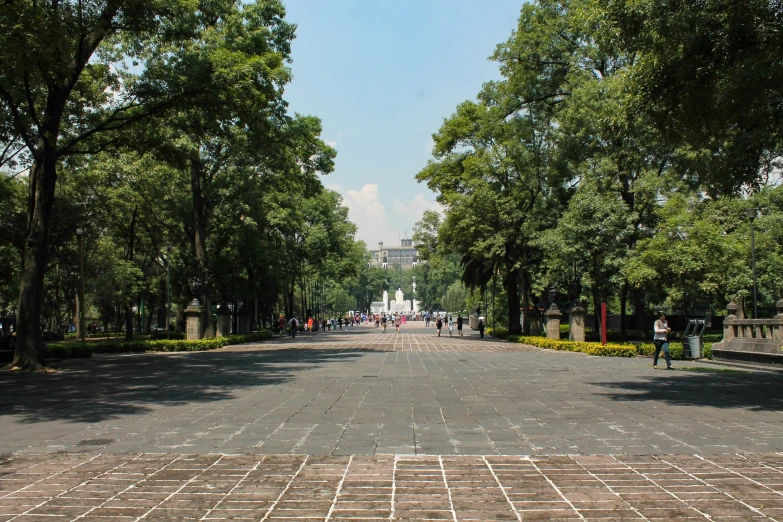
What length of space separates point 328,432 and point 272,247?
33893 mm

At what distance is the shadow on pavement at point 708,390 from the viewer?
33.8ft

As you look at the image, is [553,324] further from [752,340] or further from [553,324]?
[752,340]

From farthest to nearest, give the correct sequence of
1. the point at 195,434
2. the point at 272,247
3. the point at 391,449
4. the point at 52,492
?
the point at 272,247 < the point at 195,434 < the point at 391,449 < the point at 52,492

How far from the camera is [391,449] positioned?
675 centimetres

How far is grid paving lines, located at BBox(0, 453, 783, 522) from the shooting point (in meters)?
4.67

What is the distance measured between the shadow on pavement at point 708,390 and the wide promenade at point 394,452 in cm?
8

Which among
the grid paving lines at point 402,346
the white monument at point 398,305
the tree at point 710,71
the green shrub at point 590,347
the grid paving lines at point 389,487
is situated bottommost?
the grid paving lines at point 402,346

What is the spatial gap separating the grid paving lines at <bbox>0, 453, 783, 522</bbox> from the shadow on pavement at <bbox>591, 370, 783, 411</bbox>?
166 inches

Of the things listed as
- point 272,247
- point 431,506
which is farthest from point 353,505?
point 272,247

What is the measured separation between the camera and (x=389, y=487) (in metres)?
5.32

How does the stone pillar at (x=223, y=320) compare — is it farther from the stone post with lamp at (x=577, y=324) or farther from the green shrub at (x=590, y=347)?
the stone post with lamp at (x=577, y=324)

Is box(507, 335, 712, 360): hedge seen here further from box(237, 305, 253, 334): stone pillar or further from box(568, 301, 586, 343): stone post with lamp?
box(237, 305, 253, 334): stone pillar

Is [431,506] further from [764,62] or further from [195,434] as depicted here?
[764,62]

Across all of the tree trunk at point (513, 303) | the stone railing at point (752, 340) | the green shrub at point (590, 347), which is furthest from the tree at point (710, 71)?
the tree trunk at point (513, 303)
